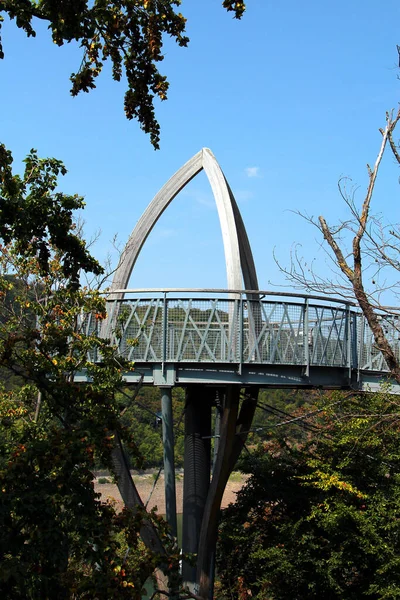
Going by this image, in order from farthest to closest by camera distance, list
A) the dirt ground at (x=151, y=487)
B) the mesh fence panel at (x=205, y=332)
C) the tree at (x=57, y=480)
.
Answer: the dirt ground at (x=151, y=487) → the mesh fence panel at (x=205, y=332) → the tree at (x=57, y=480)

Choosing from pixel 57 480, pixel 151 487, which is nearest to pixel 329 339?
pixel 57 480

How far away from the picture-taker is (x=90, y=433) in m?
7.06

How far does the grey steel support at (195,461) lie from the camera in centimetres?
1499

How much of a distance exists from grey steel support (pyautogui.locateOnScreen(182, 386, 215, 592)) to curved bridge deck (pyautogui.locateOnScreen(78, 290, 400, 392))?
2318 mm

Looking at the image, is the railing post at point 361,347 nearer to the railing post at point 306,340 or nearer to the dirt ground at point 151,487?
the railing post at point 306,340

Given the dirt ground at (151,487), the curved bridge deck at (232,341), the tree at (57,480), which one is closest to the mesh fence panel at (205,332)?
the curved bridge deck at (232,341)

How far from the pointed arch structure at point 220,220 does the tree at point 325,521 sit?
3.48 metres

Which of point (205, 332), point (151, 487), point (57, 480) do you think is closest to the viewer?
point (57, 480)

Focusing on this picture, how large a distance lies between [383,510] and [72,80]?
36.3 ft

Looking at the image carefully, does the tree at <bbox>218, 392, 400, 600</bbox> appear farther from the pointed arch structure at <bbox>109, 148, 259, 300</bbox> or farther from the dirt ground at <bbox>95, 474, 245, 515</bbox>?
the dirt ground at <bbox>95, 474, 245, 515</bbox>

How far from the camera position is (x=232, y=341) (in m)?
12.4

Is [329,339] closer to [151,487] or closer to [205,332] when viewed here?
[205,332]

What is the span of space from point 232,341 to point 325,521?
4.78m

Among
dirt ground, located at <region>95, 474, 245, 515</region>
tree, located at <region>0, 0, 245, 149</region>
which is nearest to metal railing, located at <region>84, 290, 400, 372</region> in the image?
tree, located at <region>0, 0, 245, 149</region>
